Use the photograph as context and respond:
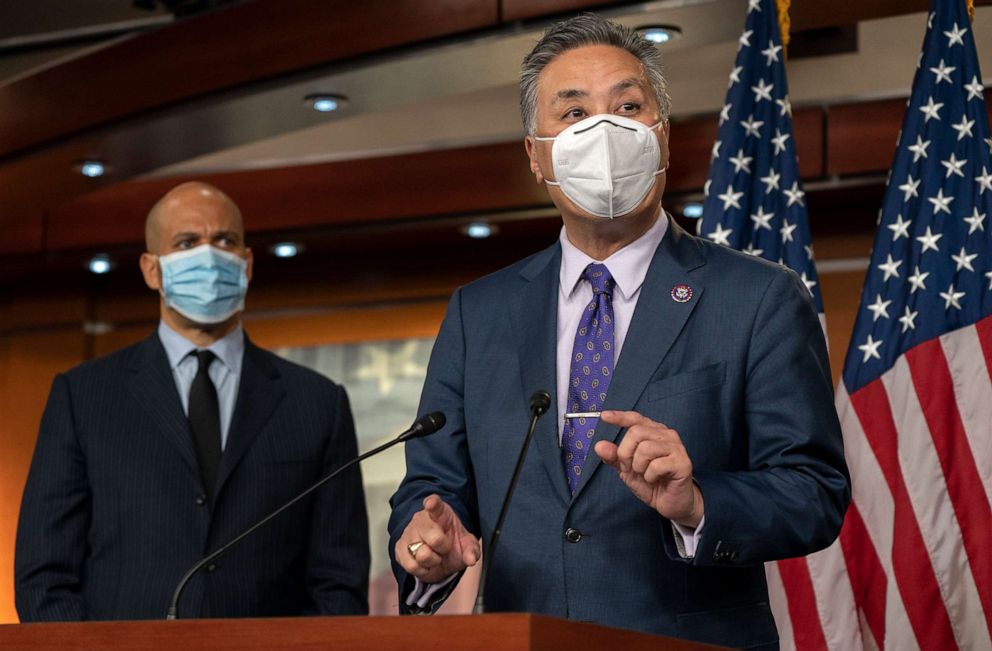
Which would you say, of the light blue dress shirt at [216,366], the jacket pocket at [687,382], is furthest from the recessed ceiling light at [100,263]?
the jacket pocket at [687,382]

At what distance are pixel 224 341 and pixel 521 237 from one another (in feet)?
8.35

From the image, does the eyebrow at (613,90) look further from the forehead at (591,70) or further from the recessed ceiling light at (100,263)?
the recessed ceiling light at (100,263)

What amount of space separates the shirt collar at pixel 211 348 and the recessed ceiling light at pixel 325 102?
1.44 m

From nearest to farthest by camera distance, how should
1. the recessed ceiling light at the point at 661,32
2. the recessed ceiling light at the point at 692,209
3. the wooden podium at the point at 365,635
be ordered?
the wooden podium at the point at 365,635 < the recessed ceiling light at the point at 661,32 < the recessed ceiling light at the point at 692,209

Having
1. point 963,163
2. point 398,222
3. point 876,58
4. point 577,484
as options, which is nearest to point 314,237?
point 398,222

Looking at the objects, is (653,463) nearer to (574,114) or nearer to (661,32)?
(574,114)

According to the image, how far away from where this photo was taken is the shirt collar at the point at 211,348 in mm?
3670

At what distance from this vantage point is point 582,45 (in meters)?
2.38

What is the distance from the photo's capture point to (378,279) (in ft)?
21.1

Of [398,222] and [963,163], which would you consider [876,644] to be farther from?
[398,222]

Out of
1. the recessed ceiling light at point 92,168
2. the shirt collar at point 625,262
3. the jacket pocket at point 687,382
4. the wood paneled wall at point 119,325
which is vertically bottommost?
the jacket pocket at point 687,382

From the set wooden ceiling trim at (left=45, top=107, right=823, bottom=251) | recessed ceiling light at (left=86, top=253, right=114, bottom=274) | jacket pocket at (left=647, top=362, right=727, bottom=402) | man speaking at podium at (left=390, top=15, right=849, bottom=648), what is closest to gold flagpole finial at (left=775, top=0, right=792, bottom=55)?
wooden ceiling trim at (left=45, top=107, right=823, bottom=251)

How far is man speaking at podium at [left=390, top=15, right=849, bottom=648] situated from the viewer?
77.9 inches

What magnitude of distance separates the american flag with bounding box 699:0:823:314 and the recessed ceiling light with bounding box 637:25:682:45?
354 millimetres
